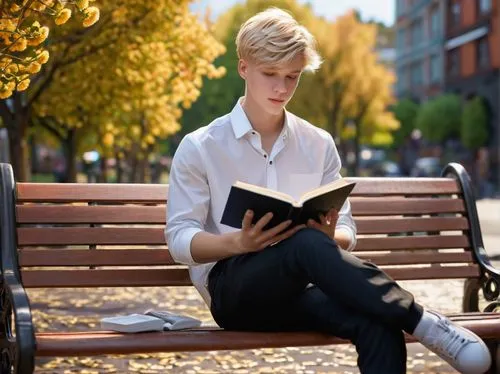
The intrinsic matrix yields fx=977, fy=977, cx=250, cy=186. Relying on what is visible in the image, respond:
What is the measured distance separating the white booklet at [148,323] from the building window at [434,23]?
69.8 metres

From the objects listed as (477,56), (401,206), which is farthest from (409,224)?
(477,56)

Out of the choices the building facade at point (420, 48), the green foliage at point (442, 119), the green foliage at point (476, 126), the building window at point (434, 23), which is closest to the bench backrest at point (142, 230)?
the green foliage at point (476, 126)

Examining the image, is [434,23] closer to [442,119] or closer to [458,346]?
[442,119]

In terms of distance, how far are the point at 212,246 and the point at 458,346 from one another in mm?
1099

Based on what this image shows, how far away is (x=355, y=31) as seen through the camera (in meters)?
46.9

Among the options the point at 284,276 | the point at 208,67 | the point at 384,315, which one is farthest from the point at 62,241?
the point at 208,67

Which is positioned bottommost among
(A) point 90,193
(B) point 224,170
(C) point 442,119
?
(A) point 90,193

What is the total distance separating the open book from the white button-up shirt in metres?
0.43

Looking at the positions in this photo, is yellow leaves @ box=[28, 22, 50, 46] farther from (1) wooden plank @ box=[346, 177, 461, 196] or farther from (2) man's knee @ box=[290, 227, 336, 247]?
(1) wooden plank @ box=[346, 177, 461, 196]

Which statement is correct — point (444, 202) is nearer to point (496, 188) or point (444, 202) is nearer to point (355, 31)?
point (355, 31)

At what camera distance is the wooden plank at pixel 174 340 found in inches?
152

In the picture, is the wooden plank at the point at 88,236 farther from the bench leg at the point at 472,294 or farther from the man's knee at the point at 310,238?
the bench leg at the point at 472,294

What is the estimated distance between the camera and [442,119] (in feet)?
187

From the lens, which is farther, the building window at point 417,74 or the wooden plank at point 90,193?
the building window at point 417,74
